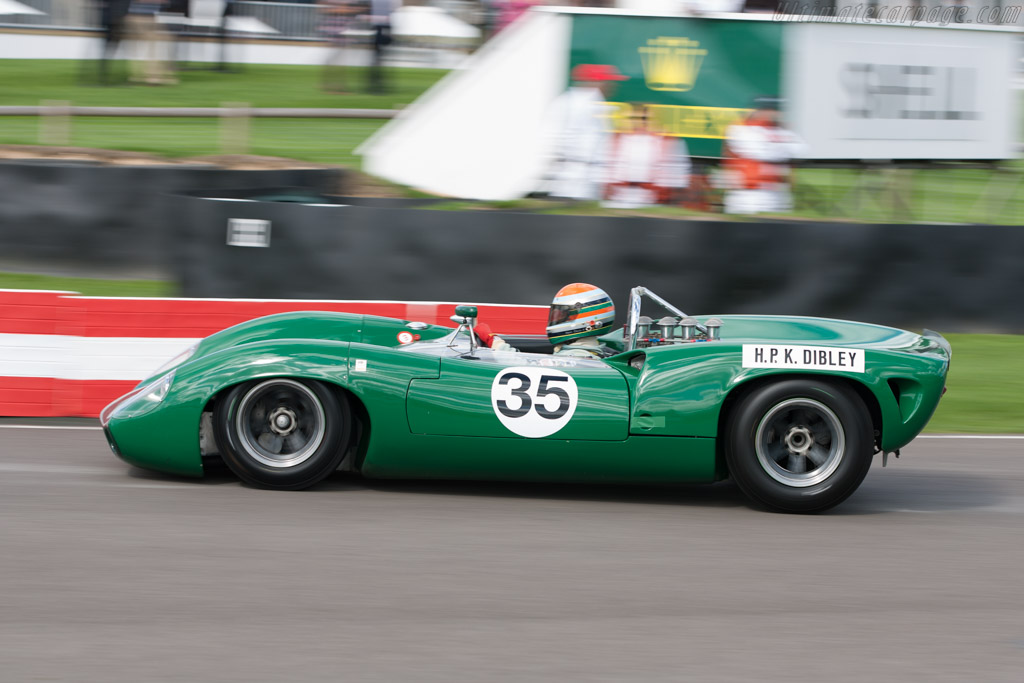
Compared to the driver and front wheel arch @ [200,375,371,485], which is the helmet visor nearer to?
the driver

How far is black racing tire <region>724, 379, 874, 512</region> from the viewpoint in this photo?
4.95 meters

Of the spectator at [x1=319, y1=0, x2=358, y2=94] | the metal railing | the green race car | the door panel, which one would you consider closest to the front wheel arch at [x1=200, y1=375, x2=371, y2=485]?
the green race car

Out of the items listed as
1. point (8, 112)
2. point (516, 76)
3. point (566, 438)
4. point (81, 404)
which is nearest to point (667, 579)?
point (566, 438)

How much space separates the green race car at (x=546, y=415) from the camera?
4938 millimetres

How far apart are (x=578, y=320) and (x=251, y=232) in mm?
3941

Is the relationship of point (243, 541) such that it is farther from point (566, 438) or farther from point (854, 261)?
point (854, 261)

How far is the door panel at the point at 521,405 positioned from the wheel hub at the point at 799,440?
72 cm

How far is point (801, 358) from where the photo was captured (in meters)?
4.99

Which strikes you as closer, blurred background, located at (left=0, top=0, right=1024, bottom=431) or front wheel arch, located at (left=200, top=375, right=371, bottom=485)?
front wheel arch, located at (left=200, top=375, right=371, bottom=485)

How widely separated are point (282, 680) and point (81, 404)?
3906mm

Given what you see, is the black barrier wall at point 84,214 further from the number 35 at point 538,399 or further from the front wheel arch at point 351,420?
the number 35 at point 538,399

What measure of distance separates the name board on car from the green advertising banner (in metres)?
5.73

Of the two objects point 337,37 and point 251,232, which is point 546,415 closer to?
point 251,232

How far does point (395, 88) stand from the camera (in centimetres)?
1581
